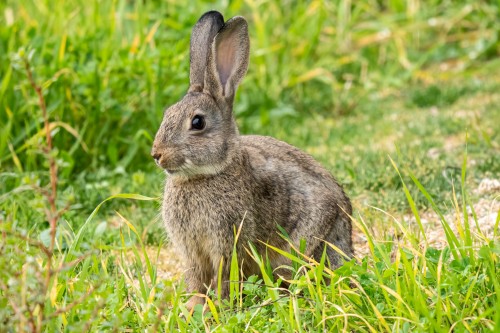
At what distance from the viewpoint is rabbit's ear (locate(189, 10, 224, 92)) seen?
4.67 m

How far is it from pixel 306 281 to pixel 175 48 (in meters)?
3.74

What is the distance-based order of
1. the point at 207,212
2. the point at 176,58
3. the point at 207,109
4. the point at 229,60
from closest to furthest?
1. the point at 207,212
2. the point at 207,109
3. the point at 229,60
4. the point at 176,58

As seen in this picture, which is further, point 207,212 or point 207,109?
point 207,109

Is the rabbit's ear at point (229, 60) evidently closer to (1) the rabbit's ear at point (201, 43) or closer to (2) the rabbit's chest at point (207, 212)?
(1) the rabbit's ear at point (201, 43)

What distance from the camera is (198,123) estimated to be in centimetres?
439

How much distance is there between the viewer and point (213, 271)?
446 centimetres

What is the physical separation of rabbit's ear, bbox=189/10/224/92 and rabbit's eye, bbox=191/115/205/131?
0.29 meters

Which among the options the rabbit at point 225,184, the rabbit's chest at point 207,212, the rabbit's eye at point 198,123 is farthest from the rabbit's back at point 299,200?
the rabbit's eye at point 198,123

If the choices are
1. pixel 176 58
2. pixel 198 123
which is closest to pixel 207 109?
pixel 198 123

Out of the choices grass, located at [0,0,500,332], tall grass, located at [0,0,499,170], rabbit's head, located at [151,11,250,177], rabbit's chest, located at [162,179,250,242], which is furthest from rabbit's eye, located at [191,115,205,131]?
tall grass, located at [0,0,499,170]

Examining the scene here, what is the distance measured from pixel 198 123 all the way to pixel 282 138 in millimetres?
3160

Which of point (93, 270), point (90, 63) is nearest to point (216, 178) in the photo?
point (93, 270)

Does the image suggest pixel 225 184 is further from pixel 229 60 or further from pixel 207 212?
pixel 229 60

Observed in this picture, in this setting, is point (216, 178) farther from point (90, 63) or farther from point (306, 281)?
point (90, 63)
